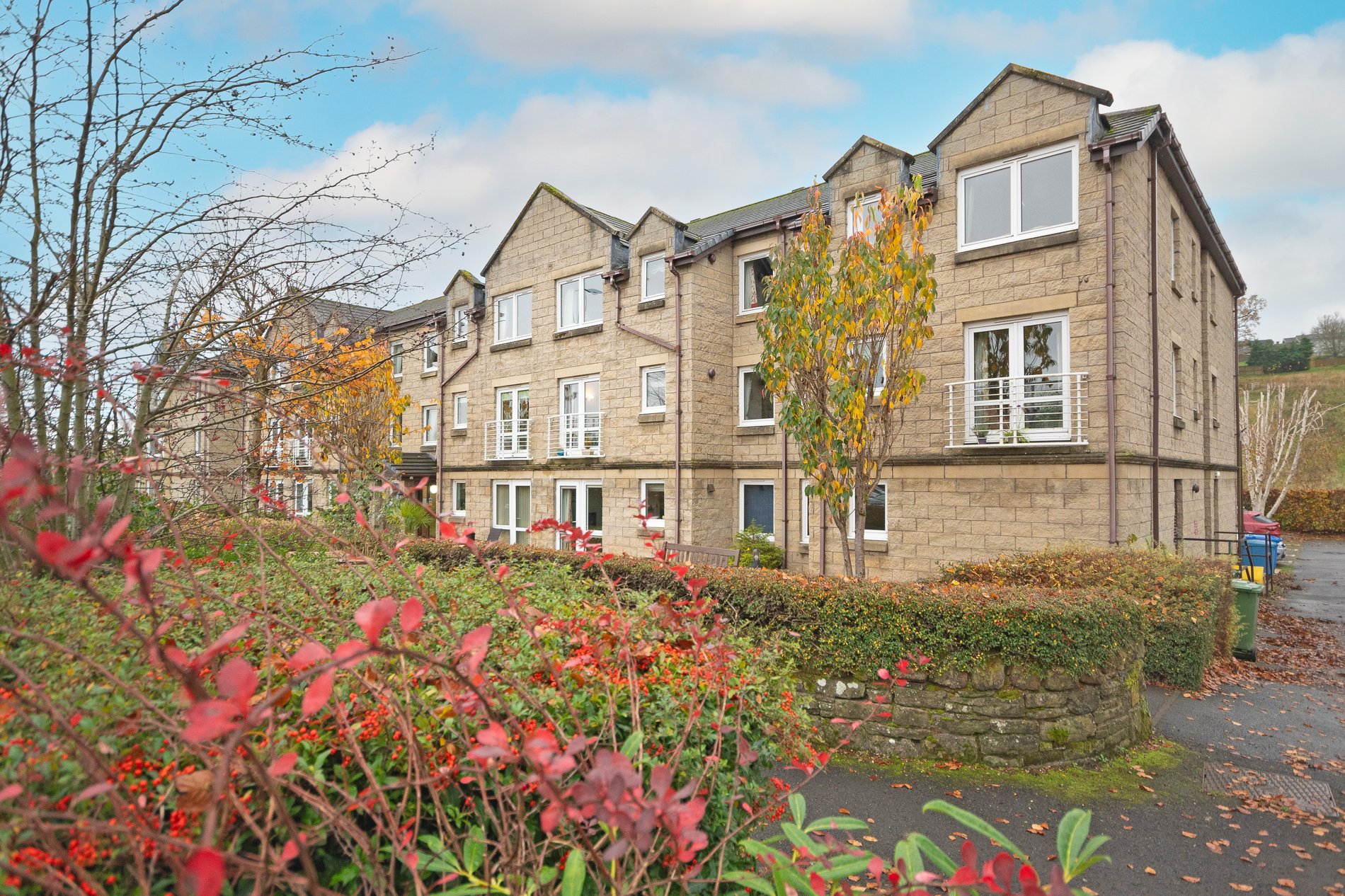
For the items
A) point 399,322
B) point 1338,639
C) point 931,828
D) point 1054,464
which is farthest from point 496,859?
point 399,322

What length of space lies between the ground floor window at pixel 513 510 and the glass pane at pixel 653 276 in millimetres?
6515

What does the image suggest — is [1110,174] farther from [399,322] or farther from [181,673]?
[399,322]

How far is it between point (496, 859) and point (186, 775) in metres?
0.95

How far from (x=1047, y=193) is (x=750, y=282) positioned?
6.57m

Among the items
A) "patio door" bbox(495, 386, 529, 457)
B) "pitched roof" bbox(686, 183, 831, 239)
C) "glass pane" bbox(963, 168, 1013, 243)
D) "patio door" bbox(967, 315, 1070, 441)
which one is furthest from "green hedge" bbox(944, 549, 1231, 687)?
"patio door" bbox(495, 386, 529, 457)

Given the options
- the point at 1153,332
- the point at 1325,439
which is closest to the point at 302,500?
the point at 1153,332

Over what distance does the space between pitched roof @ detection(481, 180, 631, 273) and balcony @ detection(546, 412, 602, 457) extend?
4817mm

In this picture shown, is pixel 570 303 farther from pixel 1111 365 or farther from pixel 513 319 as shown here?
pixel 1111 365

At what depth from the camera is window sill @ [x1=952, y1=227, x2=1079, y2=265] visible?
11250 millimetres

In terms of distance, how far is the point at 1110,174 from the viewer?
35.9 feet

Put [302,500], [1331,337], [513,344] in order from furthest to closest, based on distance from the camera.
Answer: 1. [1331,337]
2. [302,500]
3. [513,344]

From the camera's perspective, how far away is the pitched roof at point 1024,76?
11.1 metres

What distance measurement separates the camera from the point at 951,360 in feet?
40.2

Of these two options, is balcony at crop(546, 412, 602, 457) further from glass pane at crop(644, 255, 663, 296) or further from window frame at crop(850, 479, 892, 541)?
window frame at crop(850, 479, 892, 541)
